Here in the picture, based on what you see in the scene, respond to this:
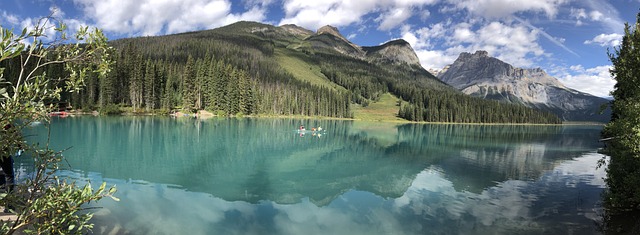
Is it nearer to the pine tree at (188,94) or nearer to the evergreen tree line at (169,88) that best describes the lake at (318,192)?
the evergreen tree line at (169,88)

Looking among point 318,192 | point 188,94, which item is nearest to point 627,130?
point 318,192

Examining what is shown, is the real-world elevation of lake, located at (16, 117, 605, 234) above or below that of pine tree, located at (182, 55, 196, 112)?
below

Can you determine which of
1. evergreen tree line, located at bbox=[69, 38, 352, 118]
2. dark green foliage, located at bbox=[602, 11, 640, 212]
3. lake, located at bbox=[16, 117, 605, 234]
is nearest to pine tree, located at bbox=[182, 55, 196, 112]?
evergreen tree line, located at bbox=[69, 38, 352, 118]

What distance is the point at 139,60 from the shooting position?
122 m

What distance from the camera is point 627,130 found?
17.4m

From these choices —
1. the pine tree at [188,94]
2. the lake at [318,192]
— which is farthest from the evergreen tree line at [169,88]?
the lake at [318,192]

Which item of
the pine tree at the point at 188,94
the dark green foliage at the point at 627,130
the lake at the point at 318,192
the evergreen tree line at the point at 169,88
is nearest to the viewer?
the dark green foliage at the point at 627,130

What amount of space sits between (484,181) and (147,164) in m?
32.7

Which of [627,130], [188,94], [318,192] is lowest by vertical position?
[318,192]

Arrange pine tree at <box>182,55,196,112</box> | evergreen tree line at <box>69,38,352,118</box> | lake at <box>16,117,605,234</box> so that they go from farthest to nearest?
pine tree at <box>182,55,196,112</box> → evergreen tree line at <box>69,38,352,118</box> → lake at <box>16,117,605,234</box>

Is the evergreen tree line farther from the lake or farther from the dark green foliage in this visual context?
the dark green foliage

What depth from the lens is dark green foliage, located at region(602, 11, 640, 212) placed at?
17.2m

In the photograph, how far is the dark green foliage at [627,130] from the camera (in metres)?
17.2

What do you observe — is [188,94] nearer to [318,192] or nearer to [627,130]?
[318,192]
